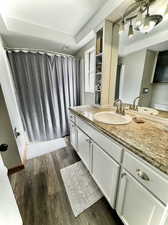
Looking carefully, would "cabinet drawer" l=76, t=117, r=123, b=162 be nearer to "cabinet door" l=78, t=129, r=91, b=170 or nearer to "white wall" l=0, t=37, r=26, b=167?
"cabinet door" l=78, t=129, r=91, b=170

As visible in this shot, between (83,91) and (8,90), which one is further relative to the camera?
(83,91)

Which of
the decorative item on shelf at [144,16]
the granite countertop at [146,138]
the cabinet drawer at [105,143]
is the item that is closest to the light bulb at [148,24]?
the decorative item on shelf at [144,16]

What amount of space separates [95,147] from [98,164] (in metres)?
0.19

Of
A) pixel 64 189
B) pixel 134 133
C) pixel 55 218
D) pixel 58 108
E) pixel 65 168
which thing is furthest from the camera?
pixel 58 108

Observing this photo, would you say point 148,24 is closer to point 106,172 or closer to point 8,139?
point 106,172

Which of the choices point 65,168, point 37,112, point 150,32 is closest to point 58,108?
point 37,112

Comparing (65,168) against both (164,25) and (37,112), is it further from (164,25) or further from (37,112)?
(164,25)

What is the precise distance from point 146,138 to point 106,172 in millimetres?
514

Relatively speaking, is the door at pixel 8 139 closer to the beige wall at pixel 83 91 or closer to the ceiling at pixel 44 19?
the ceiling at pixel 44 19

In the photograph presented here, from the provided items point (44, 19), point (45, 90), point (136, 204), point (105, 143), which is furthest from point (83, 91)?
point (136, 204)

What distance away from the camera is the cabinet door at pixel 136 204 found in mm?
581

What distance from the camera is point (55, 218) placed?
989 mm

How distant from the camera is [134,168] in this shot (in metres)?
0.67

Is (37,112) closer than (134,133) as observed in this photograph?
No
